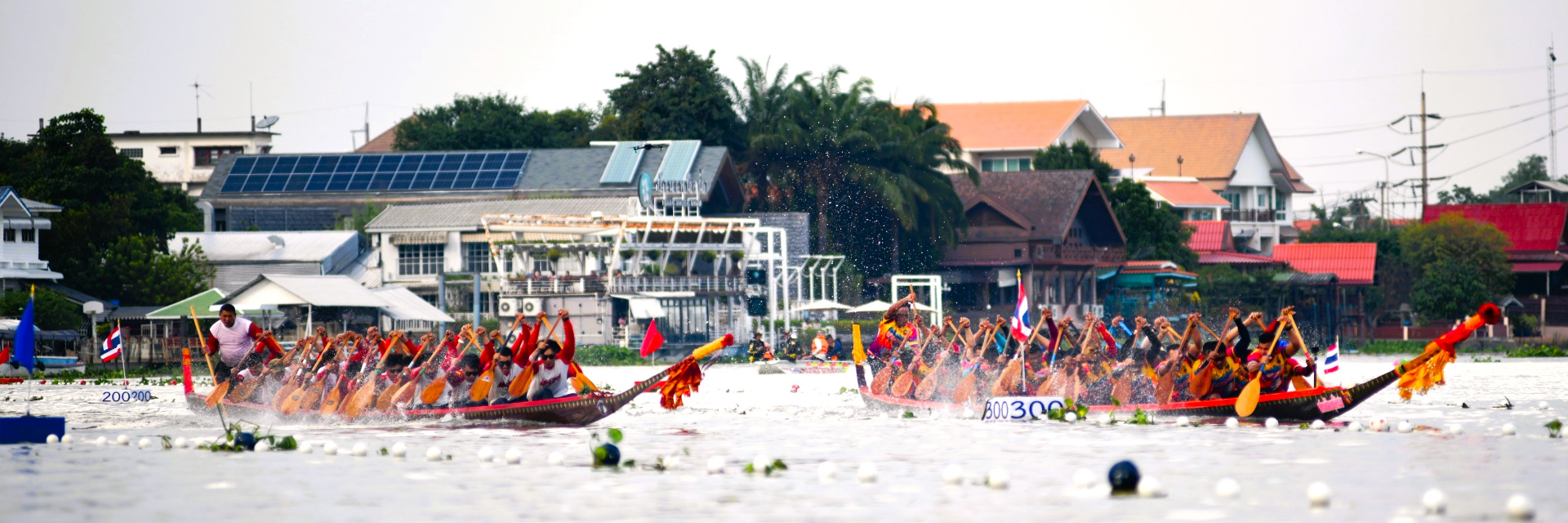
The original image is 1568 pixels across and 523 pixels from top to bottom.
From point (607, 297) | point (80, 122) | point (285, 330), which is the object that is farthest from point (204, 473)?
point (80, 122)

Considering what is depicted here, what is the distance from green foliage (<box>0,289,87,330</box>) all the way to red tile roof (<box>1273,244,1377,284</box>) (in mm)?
43106

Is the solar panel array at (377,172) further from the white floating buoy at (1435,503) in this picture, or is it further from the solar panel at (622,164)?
the white floating buoy at (1435,503)

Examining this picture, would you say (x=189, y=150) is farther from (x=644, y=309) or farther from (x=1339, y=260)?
(x=1339, y=260)

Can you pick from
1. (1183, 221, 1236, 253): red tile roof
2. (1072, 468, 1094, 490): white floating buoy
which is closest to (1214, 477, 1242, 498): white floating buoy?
(1072, 468, 1094, 490): white floating buoy

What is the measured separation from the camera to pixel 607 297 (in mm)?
49719

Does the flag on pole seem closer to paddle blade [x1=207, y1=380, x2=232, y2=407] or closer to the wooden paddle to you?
the wooden paddle

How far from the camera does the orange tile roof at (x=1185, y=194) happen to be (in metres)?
77.1

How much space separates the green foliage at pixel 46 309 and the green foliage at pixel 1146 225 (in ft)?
136

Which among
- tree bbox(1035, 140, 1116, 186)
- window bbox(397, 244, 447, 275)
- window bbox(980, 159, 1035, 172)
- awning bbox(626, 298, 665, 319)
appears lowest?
awning bbox(626, 298, 665, 319)

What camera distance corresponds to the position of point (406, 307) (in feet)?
149

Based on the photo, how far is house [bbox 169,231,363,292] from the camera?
2201 inches

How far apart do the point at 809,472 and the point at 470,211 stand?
148 ft

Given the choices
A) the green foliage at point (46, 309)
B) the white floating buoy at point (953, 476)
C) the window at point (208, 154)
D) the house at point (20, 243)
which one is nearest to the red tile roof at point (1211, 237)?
the house at point (20, 243)

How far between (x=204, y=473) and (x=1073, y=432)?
30.5 ft
